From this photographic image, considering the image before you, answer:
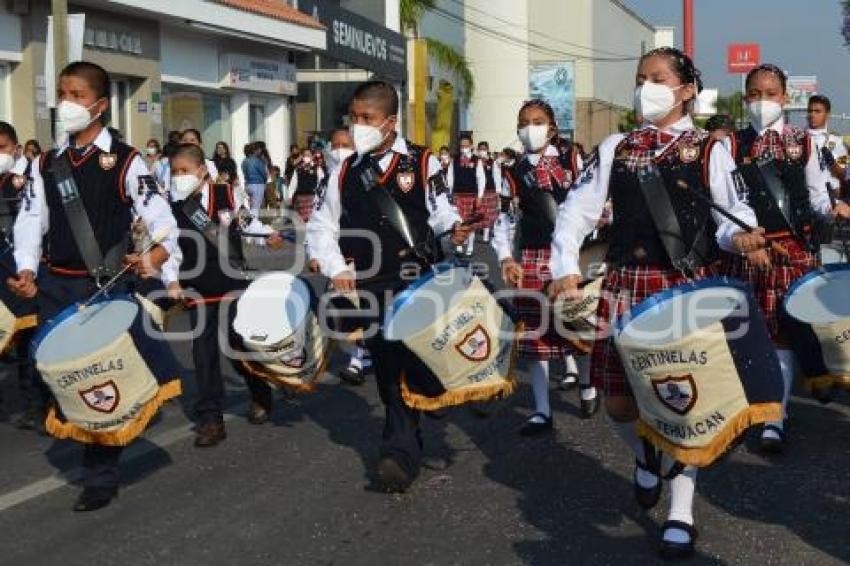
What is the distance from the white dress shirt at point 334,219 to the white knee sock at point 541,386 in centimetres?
145

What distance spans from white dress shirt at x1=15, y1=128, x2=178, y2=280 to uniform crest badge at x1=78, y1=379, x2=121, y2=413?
921 millimetres

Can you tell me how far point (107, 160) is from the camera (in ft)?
20.4

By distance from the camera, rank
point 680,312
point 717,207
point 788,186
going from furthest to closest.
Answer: point 788,186 < point 717,207 < point 680,312

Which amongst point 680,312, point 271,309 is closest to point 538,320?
point 271,309

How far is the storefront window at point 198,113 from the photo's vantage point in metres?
26.6

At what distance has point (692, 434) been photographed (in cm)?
450

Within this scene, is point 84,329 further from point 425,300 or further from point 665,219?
point 665,219

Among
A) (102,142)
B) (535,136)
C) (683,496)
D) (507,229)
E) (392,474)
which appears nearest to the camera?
(683,496)

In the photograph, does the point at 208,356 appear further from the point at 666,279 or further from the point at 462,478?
the point at 666,279

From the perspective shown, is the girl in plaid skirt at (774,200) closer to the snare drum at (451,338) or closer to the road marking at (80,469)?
the snare drum at (451,338)

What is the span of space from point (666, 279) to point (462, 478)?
5.77ft

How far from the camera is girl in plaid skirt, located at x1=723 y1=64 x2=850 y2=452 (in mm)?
6957

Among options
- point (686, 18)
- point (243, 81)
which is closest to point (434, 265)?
point (686, 18)

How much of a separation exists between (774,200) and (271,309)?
2.79 meters
